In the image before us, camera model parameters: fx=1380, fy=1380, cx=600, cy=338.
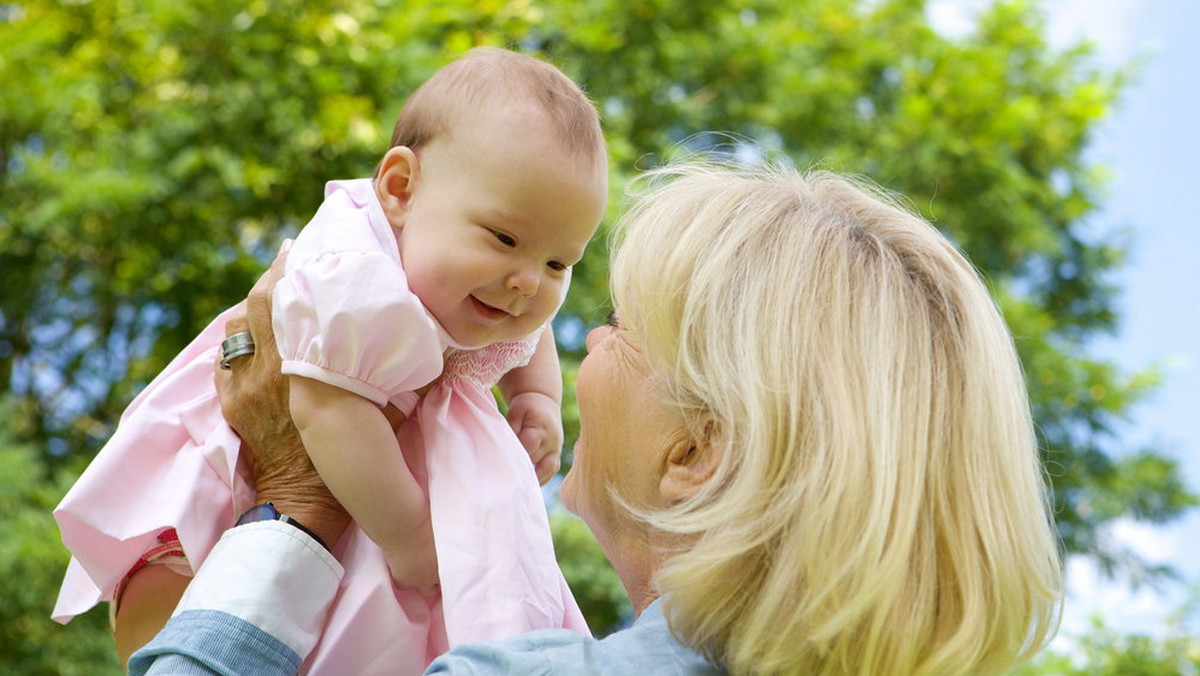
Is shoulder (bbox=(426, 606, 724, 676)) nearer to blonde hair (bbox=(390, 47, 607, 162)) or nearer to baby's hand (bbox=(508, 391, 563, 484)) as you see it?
baby's hand (bbox=(508, 391, 563, 484))

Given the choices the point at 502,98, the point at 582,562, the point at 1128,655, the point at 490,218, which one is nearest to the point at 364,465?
the point at 490,218

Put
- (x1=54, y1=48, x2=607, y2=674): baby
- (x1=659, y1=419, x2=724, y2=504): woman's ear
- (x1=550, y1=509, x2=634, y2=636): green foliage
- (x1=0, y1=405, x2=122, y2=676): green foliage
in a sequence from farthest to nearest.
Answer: (x1=550, y1=509, x2=634, y2=636): green foliage, (x1=0, y1=405, x2=122, y2=676): green foliage, (x1=54, y1=48, x2=607, y2=674): baby, (x1=659, y1=419, x2=724, y2=504): woman's ear

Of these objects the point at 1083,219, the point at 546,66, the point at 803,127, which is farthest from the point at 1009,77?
the point at 546,66

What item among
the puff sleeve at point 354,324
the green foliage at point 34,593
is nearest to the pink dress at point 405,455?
the puff sleeve at point 354,324

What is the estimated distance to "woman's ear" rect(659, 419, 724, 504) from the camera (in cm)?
148

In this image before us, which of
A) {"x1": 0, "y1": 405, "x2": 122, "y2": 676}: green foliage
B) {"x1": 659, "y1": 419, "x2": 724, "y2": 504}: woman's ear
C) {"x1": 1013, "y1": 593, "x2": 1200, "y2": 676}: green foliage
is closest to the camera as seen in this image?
{"x1": 659, "y1": 419, "x2": 724, "y2": 504}: woman's ear

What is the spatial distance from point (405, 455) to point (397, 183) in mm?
348

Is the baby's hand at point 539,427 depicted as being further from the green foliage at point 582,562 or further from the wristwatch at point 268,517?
the green foliage at point 582,562

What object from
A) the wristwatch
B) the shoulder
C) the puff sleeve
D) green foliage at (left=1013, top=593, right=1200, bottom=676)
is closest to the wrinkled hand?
the wristwatch

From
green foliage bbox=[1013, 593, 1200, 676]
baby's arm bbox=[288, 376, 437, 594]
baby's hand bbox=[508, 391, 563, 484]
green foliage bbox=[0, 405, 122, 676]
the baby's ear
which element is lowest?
green foliage bbox=[1013, 593, 1200, 676]

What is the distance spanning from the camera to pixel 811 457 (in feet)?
4.48

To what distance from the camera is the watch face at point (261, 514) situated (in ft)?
5.56

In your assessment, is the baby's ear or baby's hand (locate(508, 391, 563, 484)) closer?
the baby's ear

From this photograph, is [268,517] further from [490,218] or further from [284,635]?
[490,218]
